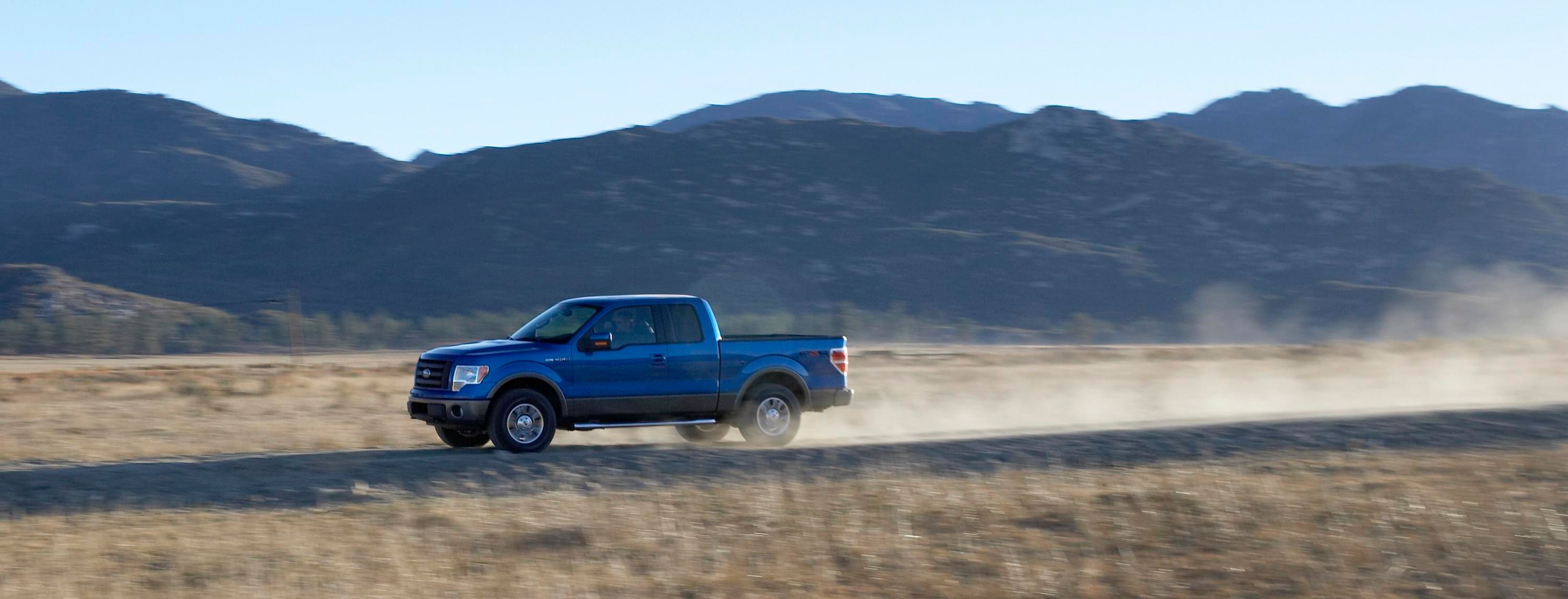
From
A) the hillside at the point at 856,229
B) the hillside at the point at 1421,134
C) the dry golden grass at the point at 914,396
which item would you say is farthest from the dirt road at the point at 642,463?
the hillside at the point at 1421,134

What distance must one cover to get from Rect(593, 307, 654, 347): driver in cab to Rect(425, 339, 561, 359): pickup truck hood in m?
0.64

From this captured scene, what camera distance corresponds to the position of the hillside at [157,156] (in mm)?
109875

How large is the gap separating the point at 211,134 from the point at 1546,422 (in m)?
138

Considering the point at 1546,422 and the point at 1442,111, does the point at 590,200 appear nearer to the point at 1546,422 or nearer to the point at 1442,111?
the point at 1546,422

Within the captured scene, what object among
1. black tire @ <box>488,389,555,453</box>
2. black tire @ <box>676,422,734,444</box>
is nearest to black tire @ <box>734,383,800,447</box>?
black tire @ <box>676,422,734,444</box>

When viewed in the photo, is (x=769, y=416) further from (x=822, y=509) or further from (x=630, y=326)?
(x=822, y=509)

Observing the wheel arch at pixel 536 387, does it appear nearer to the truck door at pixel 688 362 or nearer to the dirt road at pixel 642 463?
the dirt road at pixel 642 463

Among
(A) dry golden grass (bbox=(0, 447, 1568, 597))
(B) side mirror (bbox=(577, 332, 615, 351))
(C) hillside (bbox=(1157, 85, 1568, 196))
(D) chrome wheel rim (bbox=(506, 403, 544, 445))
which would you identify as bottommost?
(A) dry golden grass (bbox=(0, 447, 1568, 597))

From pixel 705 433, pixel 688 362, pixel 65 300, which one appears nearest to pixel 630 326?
pixel 688 362

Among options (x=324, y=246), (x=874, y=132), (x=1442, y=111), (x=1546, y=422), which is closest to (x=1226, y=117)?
(x=1442, y=111)

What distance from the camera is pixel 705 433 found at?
16859mm

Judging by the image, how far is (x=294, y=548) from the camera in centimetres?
922

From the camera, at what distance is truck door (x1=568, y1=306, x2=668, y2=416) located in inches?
578

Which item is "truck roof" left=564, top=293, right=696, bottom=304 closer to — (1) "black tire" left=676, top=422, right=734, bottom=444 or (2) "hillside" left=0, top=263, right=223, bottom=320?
(1) "black tire" left=676, top=422, right=734, bottom=444
